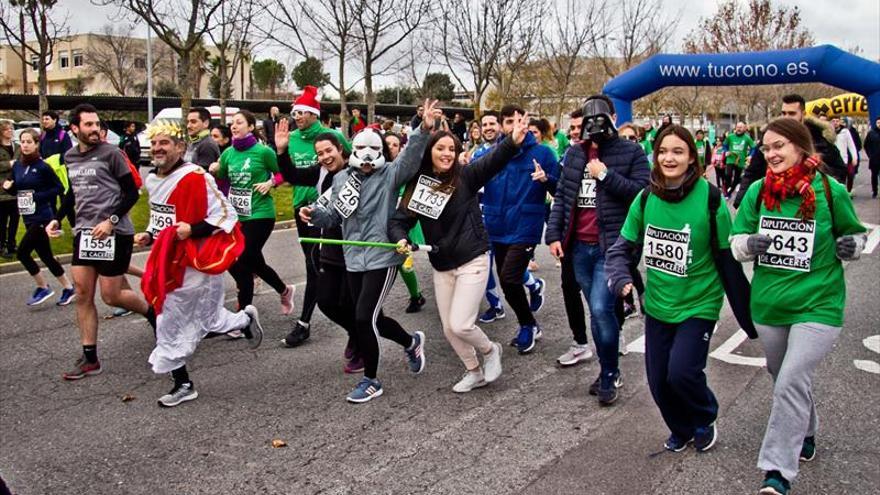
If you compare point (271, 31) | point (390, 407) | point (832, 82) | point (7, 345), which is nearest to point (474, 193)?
point (390, 407)

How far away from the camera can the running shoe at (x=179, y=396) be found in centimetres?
504

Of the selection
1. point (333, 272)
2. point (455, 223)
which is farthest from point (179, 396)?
point (455, 223)

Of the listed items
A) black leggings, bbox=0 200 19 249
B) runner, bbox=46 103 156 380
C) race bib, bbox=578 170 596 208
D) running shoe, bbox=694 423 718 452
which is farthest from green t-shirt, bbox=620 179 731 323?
black leggings, bbox=0 200 19 249

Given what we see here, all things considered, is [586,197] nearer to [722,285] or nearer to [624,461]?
[722,285]

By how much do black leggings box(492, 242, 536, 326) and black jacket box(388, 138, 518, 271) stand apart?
70 cm

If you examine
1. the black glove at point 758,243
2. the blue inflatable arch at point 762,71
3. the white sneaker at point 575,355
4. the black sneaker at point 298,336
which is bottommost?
the black sneaker at point 298,336

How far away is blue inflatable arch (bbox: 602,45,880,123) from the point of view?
14.4m

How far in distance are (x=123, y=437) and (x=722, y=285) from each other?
343 cm

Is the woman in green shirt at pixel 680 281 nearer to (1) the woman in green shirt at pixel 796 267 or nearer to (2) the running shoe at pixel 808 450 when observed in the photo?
(1) the woman in green shirt at pixel 796 267

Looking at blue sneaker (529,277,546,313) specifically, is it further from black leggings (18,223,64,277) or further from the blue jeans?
black leggings (18,223,64,277)

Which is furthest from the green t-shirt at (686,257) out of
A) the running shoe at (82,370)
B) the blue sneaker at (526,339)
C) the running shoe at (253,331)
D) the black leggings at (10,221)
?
the black leggings at (10,221)

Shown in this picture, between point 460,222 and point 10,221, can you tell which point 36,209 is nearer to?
point 10,221

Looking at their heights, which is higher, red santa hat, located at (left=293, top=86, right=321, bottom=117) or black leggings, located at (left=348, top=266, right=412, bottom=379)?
red santa hat, located at (left=293, top=86, right=321, bottom=117)

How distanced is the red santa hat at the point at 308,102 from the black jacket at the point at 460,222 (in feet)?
6.44
